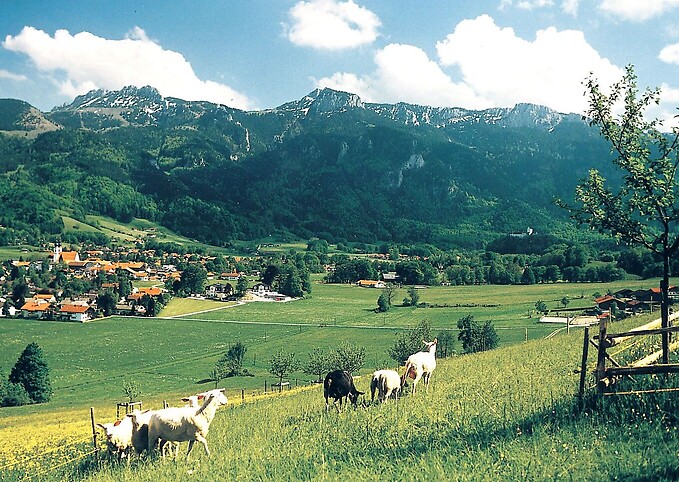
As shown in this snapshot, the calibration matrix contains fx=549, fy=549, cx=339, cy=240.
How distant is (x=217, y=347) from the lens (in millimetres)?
89438

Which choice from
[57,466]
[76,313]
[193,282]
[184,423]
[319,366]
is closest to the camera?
[184,423]

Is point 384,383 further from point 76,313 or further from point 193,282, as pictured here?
point 193,282

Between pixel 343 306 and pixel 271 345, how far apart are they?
4483cm

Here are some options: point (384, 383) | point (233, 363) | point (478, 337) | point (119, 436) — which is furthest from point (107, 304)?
point (384, 383)

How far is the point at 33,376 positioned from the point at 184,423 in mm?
63087

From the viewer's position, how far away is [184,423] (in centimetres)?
1360

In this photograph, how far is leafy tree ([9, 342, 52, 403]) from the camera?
64.4 metres

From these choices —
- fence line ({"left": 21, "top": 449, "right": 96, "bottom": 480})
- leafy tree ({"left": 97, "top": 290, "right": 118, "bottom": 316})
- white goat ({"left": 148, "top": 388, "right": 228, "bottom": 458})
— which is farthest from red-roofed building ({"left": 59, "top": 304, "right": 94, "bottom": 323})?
white goat ({"left": 148, "top": 388, "right": 228, "bottom": 458})

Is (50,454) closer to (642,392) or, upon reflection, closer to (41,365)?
(642,392)

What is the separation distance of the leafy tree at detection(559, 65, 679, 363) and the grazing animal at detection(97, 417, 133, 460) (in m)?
14.0

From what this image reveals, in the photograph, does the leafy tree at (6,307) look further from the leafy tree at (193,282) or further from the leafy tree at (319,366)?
the leafy tree at (319,366)

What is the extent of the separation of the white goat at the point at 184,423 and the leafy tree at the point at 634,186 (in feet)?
37.6

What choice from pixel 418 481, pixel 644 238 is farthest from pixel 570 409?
pixel 644 238

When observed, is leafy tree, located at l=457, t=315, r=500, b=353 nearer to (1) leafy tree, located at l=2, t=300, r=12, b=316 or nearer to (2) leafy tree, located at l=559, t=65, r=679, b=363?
(2) leafy tree, located at l=559, t=65, r=679, b=363
